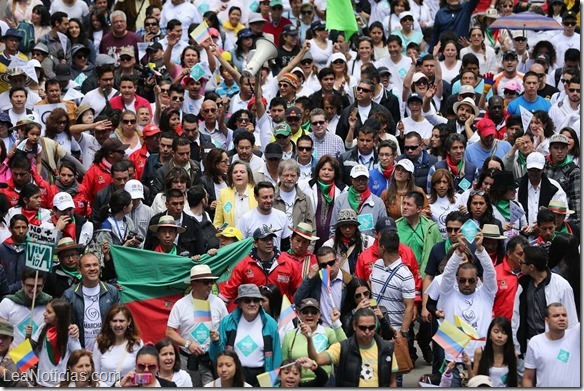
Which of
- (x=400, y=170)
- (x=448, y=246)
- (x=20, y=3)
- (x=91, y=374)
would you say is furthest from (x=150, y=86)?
(x=91, y=374)

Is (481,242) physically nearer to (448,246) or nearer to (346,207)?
(448,246)

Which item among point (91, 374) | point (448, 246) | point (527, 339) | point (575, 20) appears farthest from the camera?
point (575, 20)

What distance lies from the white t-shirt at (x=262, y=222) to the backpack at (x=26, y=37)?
700cm

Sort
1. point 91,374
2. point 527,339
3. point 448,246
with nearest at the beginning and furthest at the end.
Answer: point 91,374 < point 527,339 < point 448,246

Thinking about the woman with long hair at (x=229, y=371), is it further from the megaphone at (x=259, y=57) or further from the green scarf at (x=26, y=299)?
the megaphone at (x=259, y=57)

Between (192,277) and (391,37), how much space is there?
28.5 feet

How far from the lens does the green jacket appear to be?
57.0 ft

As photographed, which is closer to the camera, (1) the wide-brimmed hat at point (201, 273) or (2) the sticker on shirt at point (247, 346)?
(2) the sticker on shirt at point (247, 346)

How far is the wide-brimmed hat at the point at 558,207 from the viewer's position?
1769 centimetres

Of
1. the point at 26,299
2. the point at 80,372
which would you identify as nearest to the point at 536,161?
the point at 26,299

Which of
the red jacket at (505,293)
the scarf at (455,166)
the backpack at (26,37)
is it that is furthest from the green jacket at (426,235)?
the backpack at (26,37)

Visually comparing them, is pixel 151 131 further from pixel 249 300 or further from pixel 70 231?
pixel 249 300

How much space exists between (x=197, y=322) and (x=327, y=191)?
3.19m

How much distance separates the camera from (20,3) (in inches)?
974
